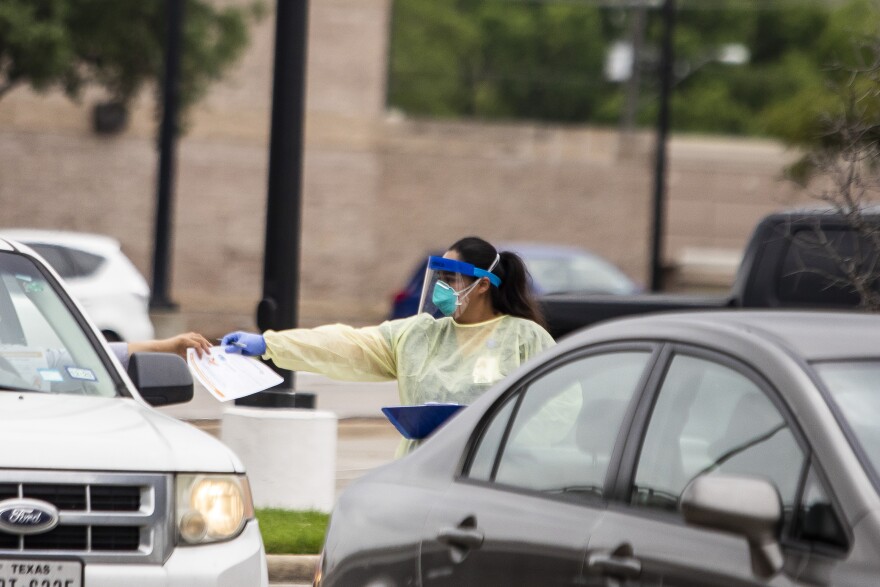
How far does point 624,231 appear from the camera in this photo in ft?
137

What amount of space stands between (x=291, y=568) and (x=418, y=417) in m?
2.81

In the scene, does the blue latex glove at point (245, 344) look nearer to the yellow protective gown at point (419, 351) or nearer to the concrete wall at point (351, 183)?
the yellow protective gown at point (419, 351)

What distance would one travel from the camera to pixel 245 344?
6344 millimetres

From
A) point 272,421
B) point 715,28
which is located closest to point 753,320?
point 272,421

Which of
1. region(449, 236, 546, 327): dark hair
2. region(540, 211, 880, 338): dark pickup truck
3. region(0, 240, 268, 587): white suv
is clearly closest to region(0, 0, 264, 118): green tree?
region(540, 211, 880, 338): dark pickup truck

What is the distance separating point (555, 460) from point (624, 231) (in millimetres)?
37886

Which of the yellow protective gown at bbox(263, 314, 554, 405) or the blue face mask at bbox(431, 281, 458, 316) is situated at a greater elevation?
the blue face mask at bbox(431, 281, 458, 316)

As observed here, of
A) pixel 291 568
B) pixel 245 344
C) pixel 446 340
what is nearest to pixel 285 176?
pixel 291 568

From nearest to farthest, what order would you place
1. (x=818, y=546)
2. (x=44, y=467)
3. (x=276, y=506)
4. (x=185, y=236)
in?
1. (x=818, y=546)
2. (x=44, y=467)
3. (x=276, y=506)
4. (x=185, y=236)

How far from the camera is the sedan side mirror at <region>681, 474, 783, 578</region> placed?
131 inches

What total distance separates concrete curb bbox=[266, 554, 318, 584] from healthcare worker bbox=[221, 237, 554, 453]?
6.88ft

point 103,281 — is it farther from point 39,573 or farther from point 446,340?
point 39,573

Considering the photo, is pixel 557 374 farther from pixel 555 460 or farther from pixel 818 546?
pixel 818 546

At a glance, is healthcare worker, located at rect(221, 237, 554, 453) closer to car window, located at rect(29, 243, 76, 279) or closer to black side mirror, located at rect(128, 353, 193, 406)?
black side mirror, located at rect(128, 353, 193, 406)
